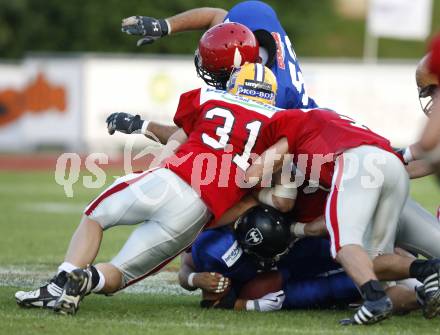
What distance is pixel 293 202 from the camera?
184 inches

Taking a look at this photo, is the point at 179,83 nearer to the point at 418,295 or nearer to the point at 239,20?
the point at 239,20

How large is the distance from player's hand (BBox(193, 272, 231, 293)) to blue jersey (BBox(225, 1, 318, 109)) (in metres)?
1.42

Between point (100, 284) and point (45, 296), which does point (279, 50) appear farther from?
point (45, 296)

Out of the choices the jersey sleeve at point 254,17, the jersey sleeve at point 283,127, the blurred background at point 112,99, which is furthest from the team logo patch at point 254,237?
the blurred background at point 112,99

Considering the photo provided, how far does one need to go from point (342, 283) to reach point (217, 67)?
130 cm

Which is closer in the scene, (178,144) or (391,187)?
(391,187)

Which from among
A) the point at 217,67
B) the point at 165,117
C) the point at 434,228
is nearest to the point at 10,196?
the point at 165,117

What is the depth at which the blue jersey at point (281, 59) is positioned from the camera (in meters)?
5.79

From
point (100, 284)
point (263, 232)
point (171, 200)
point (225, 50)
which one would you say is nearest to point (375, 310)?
point (263, 232)


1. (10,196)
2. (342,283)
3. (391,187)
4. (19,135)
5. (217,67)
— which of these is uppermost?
(217,67)

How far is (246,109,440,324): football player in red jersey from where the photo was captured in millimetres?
4129

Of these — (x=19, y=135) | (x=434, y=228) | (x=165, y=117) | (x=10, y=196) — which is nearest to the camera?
(x=434, y=228)

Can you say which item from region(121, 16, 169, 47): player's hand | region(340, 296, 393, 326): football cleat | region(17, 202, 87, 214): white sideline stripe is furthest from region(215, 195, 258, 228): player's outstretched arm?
region(17, 202, 87, 214): white sideline stripe

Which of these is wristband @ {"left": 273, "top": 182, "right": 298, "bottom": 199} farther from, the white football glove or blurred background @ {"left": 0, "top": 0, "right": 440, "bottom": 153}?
blurred background @ {"left": 0, "top": 0, "right": 440, "bottom": 153}
